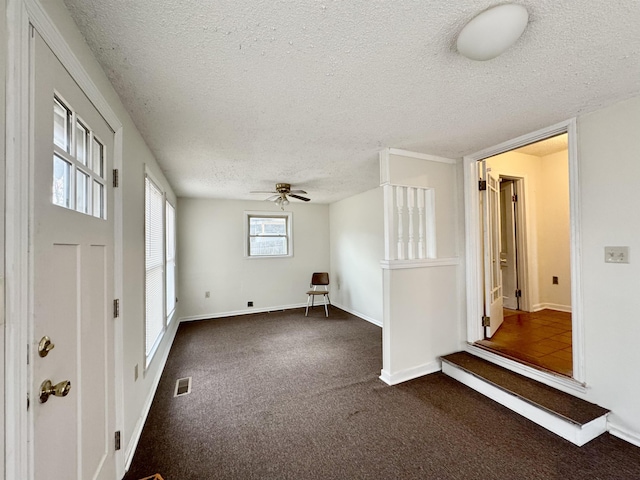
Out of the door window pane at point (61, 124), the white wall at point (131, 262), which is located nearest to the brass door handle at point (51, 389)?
the white wall at point (131, 262)

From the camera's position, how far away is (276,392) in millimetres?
2410

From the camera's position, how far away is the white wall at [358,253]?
14.6ft

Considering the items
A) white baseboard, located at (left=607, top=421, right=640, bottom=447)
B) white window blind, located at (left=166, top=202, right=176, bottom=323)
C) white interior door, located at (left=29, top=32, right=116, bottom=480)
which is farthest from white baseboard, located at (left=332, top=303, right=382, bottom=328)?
white interior door, located at (left=29, top=32, right=116, bottom=480)

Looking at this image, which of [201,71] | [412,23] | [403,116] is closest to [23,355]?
[201,71]

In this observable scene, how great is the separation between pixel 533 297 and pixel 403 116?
393 cm

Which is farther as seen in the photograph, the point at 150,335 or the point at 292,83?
the point at 150,335

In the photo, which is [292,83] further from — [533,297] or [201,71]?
[533,297]

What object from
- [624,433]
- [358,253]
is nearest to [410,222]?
[624,433]

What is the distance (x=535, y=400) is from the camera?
1963mm

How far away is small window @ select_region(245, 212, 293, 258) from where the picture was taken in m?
5.32

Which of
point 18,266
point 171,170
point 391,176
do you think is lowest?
point 18,266

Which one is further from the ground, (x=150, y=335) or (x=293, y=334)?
(x=150, y=335)

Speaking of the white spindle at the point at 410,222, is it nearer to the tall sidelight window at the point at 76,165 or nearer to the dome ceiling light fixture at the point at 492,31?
the dome ceiling light fixture at the point at 492,31

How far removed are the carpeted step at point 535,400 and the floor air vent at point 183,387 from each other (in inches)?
101
